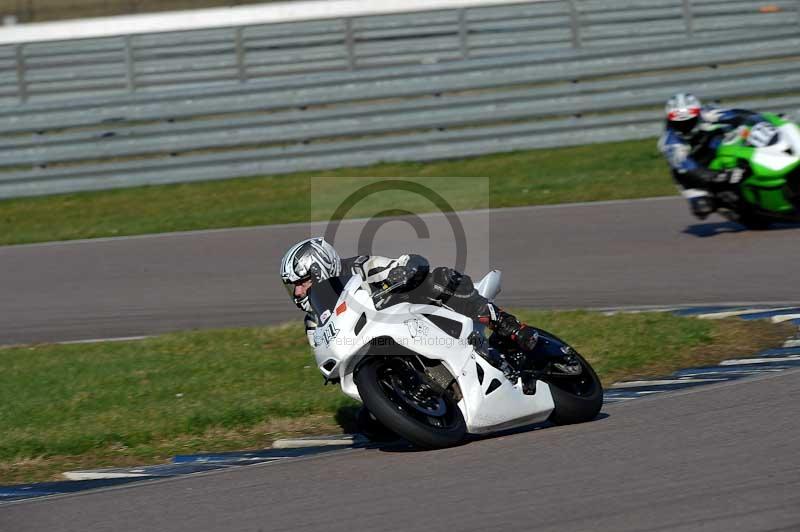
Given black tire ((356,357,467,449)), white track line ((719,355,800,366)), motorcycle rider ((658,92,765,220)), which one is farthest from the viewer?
motorcycle rider ((658,92,765,220))

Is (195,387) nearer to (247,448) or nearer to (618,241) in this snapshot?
(247,448)

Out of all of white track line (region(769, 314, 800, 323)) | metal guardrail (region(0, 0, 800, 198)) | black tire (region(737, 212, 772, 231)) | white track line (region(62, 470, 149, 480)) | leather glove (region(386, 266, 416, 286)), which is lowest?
white track line (region(62, 470, 149, 480))

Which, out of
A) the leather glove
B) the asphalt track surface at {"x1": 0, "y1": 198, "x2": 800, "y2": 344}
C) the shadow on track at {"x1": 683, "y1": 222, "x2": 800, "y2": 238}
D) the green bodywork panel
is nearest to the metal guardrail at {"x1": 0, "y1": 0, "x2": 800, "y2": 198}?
the asphalt track surface at {"x1": 0, "y1": 198, "x2": 800, "y2": 344}

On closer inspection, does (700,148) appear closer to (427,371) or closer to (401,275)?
(427,371)

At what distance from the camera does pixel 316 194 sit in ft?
50.1

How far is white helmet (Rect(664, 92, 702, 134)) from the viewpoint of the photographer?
1110cm

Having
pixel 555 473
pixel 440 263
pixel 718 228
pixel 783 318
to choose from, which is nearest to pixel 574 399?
pixel 555 473

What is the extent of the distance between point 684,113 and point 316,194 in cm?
570

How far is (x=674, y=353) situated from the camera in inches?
300

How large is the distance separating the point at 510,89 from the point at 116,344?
854 centimetres

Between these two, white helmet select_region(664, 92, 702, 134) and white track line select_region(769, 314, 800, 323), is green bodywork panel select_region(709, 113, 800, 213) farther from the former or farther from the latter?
white track line select_region(769, 314, 800, 323)

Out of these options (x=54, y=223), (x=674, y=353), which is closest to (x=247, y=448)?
(x=674, y=353)

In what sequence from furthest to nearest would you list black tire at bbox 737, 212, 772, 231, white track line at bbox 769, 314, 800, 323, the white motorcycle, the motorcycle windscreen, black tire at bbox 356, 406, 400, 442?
1. black tire at bbox 737, 212, 772, 231
2. white track line at bbox 769, 314, 800, 323
3. black tire at bbox 356, 406, 400, 442
4. the motorcycle windscreen
5. the white motorcycle

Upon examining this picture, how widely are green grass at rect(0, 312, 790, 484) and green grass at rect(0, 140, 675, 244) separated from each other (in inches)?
199
